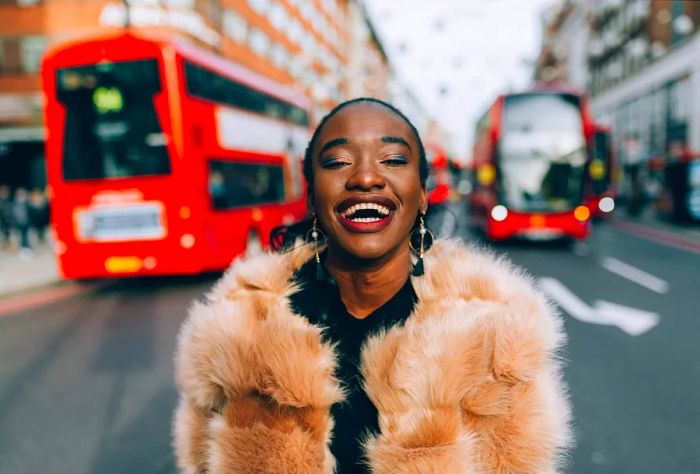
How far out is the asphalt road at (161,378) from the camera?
11.6 feet

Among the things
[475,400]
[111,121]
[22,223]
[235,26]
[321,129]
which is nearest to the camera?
[475,400]

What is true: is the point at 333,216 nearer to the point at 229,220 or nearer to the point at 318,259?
the point at 318,259

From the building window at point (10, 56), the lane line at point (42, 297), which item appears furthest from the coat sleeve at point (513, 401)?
the building window at point (10, 56)

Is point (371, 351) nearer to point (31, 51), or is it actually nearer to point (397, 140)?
point (397, 140)

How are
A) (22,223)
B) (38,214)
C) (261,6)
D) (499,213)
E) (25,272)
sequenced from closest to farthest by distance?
1. (25,272)
2. (499,213)
3. (22,223)
4. (38,214)
5. (261,6)

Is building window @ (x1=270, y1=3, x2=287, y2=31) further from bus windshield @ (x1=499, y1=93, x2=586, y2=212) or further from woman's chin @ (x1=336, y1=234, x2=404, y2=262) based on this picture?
woman's chin @ (x1=336, y1=234, x2=404, y2=262)

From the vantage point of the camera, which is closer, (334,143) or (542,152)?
(334,143)

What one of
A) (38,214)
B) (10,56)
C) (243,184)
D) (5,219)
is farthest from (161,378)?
(10,56)

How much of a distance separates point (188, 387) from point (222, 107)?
8.73m

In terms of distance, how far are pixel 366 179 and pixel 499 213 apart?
12723mm

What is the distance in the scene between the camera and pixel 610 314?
7246 millimetres

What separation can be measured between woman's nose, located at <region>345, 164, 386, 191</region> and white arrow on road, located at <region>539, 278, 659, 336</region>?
18.6ft

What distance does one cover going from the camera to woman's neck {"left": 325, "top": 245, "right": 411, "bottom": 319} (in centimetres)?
163

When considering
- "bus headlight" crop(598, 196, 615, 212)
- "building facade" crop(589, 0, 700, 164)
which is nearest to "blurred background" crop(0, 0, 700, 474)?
"bus headlight" crop(598, 196, 615, 212)
